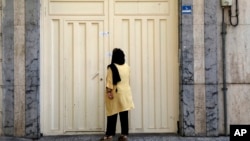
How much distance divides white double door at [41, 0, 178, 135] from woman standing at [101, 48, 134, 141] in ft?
2.43

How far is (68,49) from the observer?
896cm

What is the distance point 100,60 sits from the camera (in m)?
8.95

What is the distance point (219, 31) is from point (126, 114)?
2501 mm

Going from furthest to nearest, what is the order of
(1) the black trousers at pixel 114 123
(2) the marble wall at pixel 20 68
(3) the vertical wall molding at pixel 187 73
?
(3) the vertical wall molding at pixel 187 73, (2) the marble wall at pixel 20 68, (1) the black trousers at pixel 114 123

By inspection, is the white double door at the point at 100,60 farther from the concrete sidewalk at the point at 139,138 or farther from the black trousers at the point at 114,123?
the black trousers at the point at 114,123

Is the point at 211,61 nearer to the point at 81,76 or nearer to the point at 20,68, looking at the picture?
the point at 81,76

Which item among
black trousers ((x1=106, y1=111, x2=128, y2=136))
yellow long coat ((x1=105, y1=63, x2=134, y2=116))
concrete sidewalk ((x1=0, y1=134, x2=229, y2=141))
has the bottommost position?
concrete sidewalk ((x1=0, y1=134, x2=229, y2=141))

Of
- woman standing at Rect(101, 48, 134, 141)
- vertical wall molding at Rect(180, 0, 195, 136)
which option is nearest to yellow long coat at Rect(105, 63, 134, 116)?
woman standing at Rect(101, 48, 134, 141)

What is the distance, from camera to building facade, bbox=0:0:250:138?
8.66 metres

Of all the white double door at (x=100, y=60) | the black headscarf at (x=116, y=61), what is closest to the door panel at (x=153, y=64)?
the white double door at (x=100, y=60)

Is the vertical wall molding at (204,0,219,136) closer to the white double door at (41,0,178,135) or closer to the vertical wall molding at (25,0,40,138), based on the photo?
the white double door at (41,0,178,135)

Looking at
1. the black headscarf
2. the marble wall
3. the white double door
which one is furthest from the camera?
the white double door

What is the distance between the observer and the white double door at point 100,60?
894cm

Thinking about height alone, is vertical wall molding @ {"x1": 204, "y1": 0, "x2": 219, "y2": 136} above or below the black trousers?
above
